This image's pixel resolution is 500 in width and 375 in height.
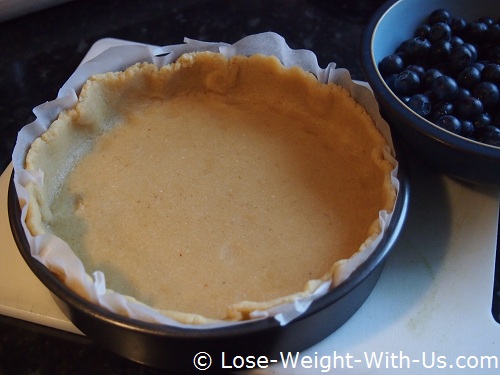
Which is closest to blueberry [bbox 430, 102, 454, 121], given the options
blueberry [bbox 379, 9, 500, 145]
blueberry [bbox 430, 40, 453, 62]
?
blueberry [bbox 379, 9, 500, 145]

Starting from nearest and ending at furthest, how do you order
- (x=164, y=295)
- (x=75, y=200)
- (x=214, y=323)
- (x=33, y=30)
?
1. (x=214, y=323)
2. (x=164, y=295)
3. (x=75, y=200)
4. (x=33, y=30)

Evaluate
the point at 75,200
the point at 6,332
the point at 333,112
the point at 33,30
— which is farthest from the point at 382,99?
the point at 33,30

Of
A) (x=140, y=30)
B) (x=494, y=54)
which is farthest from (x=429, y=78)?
(x=140, y=30)

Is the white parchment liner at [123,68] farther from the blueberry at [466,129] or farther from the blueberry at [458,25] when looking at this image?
the blueberry at [458,25]

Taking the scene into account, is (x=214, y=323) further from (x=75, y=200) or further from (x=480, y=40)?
(x=480, y=40)

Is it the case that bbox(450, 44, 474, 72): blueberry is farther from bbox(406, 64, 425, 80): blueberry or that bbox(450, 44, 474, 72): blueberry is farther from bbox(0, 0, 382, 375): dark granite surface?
bbox(0, 0, 382, 375): dark granite surface

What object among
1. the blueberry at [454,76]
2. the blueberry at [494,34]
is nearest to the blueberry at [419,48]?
the blueberry at [454,76]
